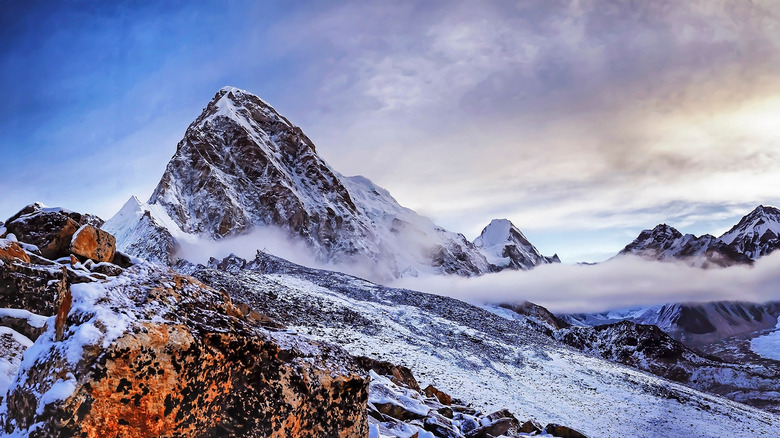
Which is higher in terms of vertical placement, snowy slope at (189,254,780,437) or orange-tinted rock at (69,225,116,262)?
orange-tinted rock at (69,225,116,262)

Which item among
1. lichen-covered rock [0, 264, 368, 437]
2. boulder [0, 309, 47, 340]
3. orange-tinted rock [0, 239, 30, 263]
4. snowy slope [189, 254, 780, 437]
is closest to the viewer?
lichen-covered rock [0, 264, 368, 437]

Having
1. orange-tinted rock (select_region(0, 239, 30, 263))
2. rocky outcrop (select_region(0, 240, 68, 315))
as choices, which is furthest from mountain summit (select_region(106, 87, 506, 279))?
rocky outcrop (select_region(0, 240, 68, 315))

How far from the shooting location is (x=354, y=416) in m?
6.64

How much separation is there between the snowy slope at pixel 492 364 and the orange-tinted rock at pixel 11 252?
85.0ft

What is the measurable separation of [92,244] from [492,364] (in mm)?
37392

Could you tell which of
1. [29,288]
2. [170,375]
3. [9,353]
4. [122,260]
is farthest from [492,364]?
[170,375]

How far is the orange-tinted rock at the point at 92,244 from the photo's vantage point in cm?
1288

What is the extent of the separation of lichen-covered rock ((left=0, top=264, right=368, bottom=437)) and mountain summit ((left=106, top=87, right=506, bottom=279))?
11365 cm

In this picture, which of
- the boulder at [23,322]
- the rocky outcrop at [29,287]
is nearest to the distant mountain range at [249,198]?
the rocky outcrop at [29,287]

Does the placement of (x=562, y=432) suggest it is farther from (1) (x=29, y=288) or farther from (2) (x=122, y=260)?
(1) (x=29, y=288)

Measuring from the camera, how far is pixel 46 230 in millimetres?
12953

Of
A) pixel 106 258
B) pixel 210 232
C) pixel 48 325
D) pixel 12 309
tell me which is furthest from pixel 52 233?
pixel 210 232

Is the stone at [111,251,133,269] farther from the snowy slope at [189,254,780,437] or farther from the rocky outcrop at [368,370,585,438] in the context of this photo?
the snowy slope at [189,254,780,437]

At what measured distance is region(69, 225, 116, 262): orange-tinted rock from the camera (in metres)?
12.9
